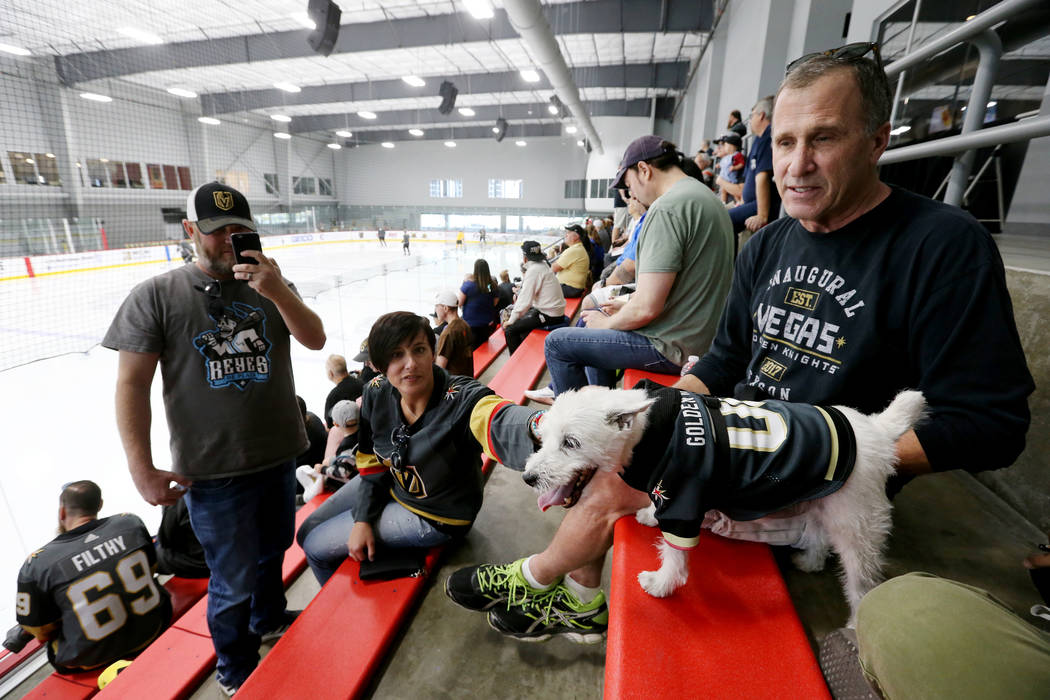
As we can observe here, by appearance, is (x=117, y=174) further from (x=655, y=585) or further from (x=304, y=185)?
(x=655, y=585)

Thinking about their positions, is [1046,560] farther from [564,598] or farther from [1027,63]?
[1027,63]

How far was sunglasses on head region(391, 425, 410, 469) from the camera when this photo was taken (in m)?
1.69

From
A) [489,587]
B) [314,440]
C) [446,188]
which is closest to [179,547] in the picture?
[314,440]

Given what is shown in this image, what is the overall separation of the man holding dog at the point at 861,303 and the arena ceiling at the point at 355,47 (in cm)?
758

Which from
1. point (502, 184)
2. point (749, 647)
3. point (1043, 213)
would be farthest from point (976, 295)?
point (502, 184)

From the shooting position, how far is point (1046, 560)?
1.01 m

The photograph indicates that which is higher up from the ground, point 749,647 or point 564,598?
point 749,647

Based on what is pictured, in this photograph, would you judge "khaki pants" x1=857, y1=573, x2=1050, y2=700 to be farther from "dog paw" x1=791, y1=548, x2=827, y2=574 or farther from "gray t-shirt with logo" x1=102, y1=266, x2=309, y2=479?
"gray t-shirt with logo" x1=102, y1=266, x2=309, y2=479

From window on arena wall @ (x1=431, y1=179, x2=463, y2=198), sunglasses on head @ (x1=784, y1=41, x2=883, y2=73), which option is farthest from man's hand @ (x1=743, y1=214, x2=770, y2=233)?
window on arena wall @ (x1=431, y1=179, x2=463, y2=198)

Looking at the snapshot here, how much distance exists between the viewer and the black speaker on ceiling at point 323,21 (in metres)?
6.72

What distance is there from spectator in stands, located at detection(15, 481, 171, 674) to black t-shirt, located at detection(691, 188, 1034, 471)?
Answer: 9.43 feet

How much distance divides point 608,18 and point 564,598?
36.9 ft

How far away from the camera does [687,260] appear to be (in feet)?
6.38

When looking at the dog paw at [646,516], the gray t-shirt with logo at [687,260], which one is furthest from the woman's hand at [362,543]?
the gray t-shirt with logo at [687,260]
